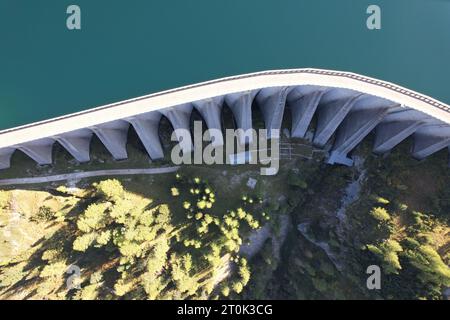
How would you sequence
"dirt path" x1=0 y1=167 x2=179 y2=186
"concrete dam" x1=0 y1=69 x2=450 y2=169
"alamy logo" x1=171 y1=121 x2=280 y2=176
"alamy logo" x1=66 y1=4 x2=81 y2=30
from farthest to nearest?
"alamy logo" x1=66 y1=4 x2=81 y2=30
"alamy logo" x1=171 y1=121 x2=280 y2=176
"dirt path" x1=0 y1=167 x2=179 y2=186
"concrete dam" x1=0 y1=69 x2=450 y2=169

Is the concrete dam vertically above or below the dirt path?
above

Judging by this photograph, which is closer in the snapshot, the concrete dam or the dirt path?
the concrete dam

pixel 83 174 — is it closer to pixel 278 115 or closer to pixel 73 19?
pixel 73 19

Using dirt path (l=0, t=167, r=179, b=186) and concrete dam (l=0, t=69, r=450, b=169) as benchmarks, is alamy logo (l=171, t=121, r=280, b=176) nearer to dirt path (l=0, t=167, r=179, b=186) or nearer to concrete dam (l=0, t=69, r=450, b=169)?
concrete dam (l=0, t=69, r=450, b=169)


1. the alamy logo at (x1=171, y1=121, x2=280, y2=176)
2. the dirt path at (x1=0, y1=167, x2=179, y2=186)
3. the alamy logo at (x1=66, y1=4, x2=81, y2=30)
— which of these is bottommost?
the dirt path at (x1=0, y1=167, x2=179, y2=186)

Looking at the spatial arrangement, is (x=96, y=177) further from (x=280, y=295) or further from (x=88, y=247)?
(x=280, y=295)

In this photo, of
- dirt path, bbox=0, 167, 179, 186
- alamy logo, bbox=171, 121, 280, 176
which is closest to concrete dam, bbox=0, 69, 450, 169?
alamy logo, bbox=171, 121, 280, 176

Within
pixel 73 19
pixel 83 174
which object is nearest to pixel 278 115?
pixel 83 174
